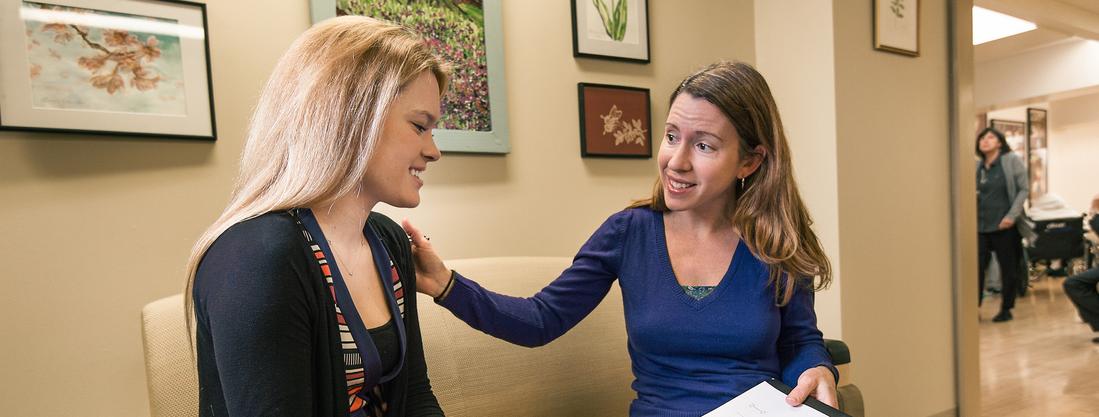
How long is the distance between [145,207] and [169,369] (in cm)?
46

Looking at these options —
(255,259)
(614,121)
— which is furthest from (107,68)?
(614,121)

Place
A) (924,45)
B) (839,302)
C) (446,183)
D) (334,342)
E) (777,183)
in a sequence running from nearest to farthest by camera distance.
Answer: (334,342), (777,183), (446,183), (839,302), (924,45)

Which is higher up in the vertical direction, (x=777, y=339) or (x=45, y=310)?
(x=45, y=310)

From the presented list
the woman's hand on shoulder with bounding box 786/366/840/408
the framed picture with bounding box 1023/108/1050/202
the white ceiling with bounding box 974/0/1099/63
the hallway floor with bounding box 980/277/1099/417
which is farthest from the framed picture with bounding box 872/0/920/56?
the framed picture with bounding box 1023/108/1050/202

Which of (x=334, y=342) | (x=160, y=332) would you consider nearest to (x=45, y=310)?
(x=160, y=332)

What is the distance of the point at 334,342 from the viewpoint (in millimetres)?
847

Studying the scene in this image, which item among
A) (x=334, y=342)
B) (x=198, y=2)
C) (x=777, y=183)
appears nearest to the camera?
(x=334, y=342)

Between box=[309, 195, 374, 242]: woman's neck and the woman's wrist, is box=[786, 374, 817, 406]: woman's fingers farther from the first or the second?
box=[309, 195, 374, 242]: woman's neck

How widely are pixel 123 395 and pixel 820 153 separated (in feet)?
7.44

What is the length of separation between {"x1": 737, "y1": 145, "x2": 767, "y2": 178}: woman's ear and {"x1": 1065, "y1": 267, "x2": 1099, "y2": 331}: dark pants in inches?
145

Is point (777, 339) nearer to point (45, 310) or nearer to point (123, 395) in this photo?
point (123, 395)

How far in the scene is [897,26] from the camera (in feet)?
8.10

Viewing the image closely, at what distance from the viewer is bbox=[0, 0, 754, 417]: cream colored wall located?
52.1 inches

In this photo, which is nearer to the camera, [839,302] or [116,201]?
[116,201]
